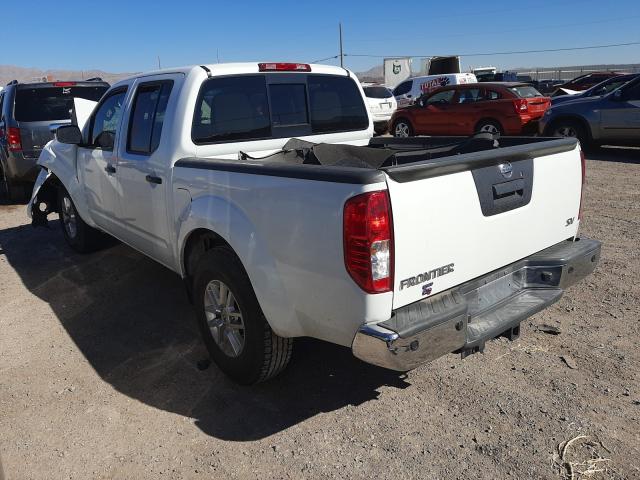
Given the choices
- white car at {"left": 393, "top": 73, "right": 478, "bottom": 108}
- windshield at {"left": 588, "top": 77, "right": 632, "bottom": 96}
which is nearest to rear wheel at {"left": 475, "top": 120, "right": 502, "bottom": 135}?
windshield at {"left": 588, "top": 77, "right": 632, "bottom": 96}

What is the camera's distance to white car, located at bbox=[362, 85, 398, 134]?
1630cm

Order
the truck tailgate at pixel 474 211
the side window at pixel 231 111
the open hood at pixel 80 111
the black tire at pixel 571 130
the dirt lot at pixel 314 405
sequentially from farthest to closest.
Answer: the black tire at pixel 571 130 < the open hood at pixel 80 111 < the side window at pixel 231 111 < the dirt lot at pixel 314 405 < the truck tailgate at pixel 474 211

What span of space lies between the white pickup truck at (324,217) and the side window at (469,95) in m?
9.68

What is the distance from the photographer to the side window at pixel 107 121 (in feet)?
15.3

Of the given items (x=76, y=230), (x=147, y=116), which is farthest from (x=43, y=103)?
(x=147, y=116)

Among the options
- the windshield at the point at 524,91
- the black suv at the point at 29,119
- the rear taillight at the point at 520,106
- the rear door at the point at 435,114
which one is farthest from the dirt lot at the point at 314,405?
the rear door at the point at 435,114

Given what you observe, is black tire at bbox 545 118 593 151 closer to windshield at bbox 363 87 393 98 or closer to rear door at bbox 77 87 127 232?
windshield at bbox 363 87 393 98

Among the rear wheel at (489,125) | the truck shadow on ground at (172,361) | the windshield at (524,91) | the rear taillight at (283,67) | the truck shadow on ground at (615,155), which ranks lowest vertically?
the truck shadow on ground at (172,361)

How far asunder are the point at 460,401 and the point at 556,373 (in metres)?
0.72

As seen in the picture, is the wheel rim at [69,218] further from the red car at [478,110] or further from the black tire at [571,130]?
the black tire at [571,130]

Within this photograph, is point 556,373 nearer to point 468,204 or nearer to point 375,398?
point 375,398

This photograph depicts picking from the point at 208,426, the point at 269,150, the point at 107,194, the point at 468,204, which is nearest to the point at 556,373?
the point at 468,204

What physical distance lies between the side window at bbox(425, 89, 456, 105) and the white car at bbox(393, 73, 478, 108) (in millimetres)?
5560

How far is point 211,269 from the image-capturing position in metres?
3.26
